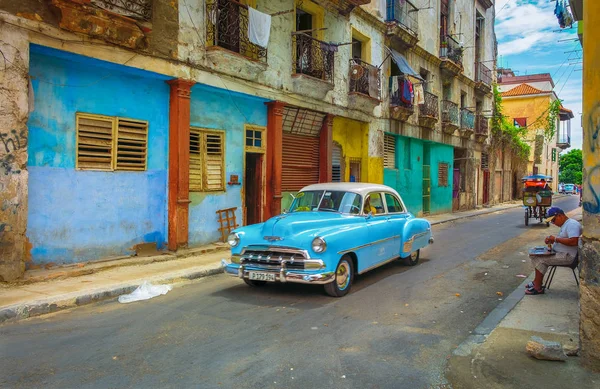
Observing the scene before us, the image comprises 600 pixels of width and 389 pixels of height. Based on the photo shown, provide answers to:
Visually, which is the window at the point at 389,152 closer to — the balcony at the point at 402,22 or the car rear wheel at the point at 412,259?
the balcony at the point at 402,22

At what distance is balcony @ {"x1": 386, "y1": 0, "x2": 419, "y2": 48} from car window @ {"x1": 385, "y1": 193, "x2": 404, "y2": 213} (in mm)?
11695

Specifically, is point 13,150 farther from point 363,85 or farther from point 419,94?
point 419,94

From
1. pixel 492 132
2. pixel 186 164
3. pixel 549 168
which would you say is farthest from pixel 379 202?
pixel 549 168

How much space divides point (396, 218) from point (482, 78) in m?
24.8

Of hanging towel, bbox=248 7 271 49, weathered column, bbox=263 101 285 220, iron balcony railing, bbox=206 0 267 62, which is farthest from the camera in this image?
weathered column, bbox=263 101 285 220

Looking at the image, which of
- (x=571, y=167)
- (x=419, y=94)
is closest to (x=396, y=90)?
(x=419, y=94)

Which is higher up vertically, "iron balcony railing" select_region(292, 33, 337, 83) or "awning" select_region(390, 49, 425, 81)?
"awning" select_region(390, 49, 425, 81)

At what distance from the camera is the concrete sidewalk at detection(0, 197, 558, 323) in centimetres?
595

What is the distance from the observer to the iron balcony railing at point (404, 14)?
1855 cm

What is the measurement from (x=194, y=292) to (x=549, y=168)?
5659 centimetres

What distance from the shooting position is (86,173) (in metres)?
8.60

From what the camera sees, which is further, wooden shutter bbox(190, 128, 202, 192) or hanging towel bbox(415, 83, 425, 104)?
hanging towel bbox(415, 83, 425, 104)

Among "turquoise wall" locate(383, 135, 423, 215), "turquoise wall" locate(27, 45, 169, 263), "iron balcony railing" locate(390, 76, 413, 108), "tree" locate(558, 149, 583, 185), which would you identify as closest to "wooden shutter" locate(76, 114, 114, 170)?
"turquoise wall" locate(27, 45, 169, 263)

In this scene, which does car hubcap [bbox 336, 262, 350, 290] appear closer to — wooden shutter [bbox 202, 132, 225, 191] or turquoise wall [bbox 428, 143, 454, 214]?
wooden shutter [bbox 202, 132, 225, 191]
